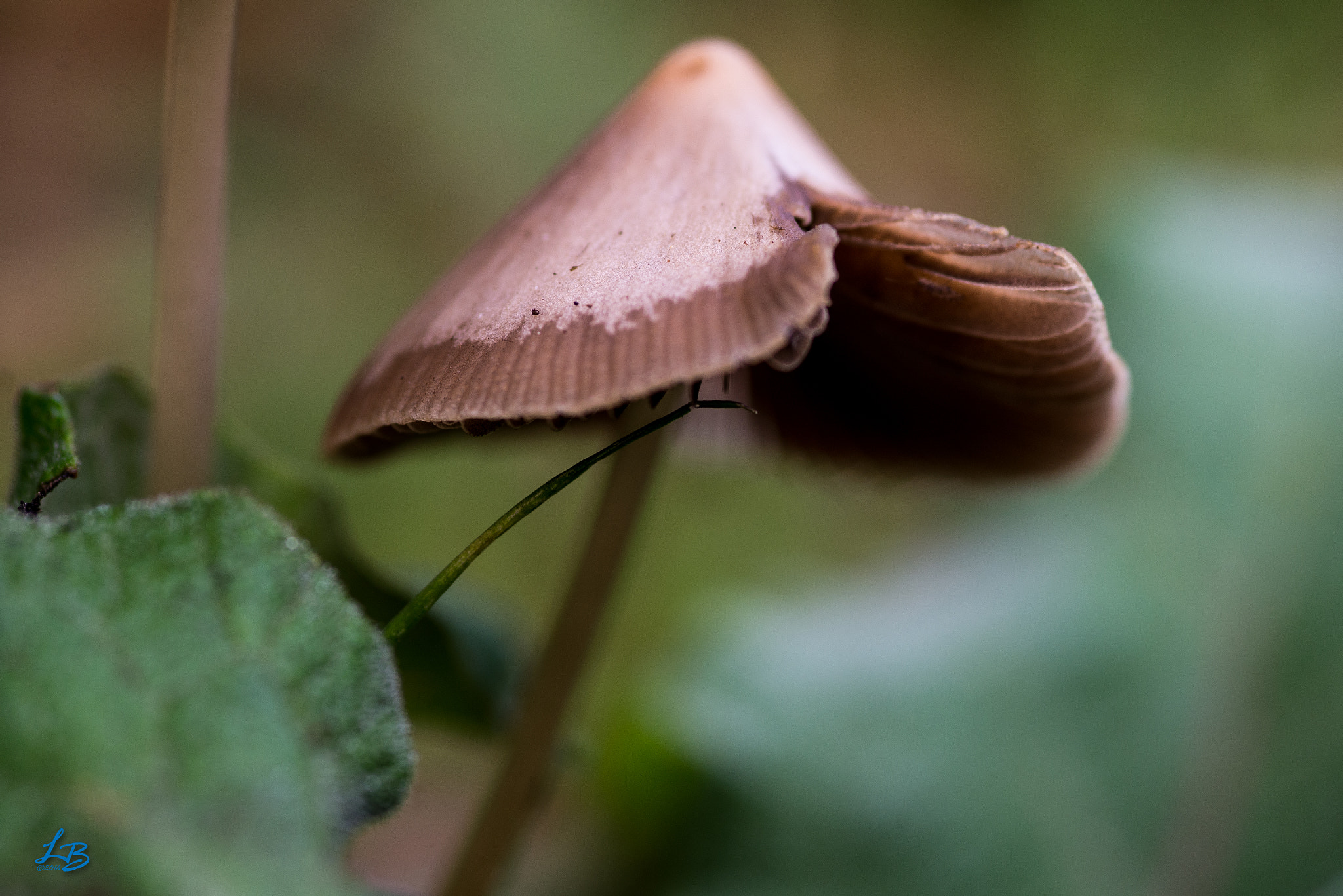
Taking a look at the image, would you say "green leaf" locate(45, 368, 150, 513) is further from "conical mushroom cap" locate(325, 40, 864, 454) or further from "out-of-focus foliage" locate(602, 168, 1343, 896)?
"out-of-focus foliage" locate(602, 168, 1343, 896)

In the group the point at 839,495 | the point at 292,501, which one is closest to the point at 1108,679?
the point at 839,495

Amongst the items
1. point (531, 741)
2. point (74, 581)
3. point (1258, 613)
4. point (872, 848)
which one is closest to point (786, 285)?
point (74, 581)

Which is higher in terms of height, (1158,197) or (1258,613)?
(1158,197)

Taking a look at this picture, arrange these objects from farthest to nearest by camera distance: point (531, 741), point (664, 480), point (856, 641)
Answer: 1. point (664, 480)
2. point (856, 641)
3. point (531, 741)

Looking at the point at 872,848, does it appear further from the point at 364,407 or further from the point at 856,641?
the point at 364,407

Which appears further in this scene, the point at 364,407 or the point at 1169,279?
the point at 1169,279

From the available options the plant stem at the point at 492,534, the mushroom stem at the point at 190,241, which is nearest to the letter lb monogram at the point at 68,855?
the plant stem at the point at 492,534

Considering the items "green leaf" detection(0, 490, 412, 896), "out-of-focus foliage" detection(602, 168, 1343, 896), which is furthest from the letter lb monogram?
"out-of-focus foliage" detection(602, 168, 1343, 896)

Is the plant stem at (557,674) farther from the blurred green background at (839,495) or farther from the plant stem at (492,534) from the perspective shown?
the plant stem at (492,534)
